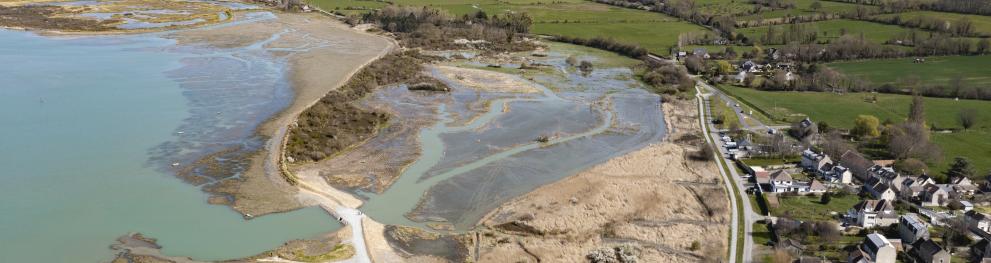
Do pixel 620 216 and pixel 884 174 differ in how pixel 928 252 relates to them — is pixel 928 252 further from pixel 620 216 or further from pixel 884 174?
pixel 620 216

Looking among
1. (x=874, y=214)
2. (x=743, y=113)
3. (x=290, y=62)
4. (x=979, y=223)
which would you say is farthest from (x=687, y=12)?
(x=874, y=214)

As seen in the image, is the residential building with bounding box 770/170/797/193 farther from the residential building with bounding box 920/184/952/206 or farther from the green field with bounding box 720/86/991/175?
the green field with bounding box 720/86/991/175

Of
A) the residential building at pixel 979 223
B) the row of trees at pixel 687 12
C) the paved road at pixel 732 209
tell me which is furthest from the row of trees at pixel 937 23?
the residential building at pixel 979 223

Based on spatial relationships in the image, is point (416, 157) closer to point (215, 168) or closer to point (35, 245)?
point (215, 168)

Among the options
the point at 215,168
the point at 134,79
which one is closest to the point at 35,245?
the point at 215,168

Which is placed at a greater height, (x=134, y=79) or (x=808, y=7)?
(x=808, y=7)
